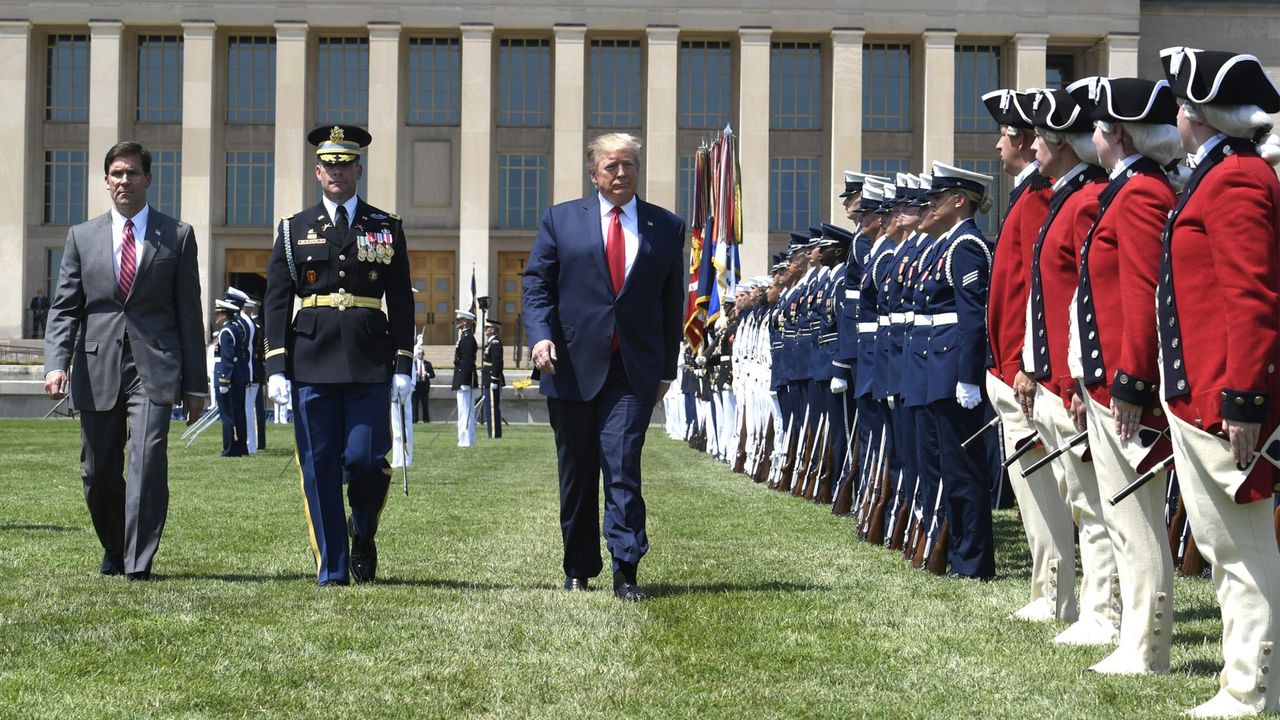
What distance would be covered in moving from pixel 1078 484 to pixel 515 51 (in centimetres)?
5446

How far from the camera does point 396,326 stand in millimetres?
9125

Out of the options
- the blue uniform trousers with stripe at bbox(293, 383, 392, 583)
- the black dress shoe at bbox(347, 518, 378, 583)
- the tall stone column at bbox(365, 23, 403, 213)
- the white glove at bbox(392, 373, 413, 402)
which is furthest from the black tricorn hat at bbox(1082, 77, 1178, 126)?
the tall stone column at bbox(365, 23, 403, 213)

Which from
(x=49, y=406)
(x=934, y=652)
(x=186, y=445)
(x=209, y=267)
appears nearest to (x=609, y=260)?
(x=934, y=652)

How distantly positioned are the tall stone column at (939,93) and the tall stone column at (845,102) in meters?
2.22

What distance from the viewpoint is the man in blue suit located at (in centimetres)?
870

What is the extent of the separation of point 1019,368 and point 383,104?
52.2 metres

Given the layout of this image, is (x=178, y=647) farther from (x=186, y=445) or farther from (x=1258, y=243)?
(x=186, y=445)

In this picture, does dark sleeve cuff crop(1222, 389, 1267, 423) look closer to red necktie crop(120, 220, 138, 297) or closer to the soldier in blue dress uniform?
the soldier in blue dress uniform

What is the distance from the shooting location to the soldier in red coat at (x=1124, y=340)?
604cm

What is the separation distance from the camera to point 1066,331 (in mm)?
7105

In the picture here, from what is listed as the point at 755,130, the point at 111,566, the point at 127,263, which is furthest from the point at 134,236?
the point at 755,130

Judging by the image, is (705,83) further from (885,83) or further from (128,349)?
(128,349)

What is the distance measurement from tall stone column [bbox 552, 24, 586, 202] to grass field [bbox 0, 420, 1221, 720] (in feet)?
150

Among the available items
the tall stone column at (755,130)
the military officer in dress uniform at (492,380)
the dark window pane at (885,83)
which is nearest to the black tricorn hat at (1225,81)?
the military officer in dress uniform at (492,380)
